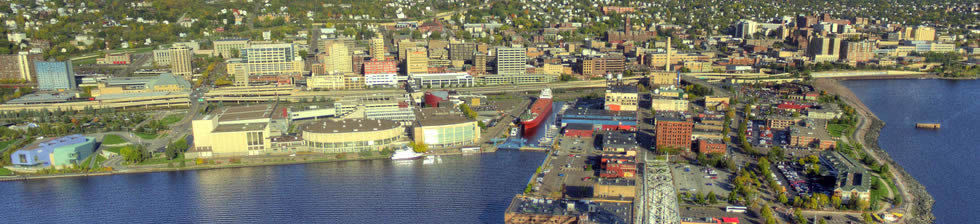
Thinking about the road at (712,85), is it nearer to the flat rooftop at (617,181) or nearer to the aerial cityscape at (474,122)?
the aerial cityscape at (474,122)

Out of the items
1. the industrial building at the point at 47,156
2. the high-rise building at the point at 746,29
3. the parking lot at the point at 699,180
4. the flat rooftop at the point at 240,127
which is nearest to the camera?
the parking lot at the point at 699,180

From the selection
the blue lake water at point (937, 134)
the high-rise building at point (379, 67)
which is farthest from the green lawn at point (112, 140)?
the blue lake water at point (937, 134)

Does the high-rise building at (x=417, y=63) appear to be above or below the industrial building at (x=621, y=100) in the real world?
above

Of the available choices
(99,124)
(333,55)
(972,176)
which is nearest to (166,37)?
(333,55)

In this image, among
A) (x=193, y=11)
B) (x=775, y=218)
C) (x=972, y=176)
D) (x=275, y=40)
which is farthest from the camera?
(x=193, y=11)

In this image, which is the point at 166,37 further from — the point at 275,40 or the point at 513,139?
the point at 513,139

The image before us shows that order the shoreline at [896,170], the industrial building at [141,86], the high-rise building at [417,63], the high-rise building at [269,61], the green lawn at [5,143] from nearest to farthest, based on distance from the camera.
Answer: the shoreline at [896,170], the green lawn at [5,143], the industrial building at [141,86], the high-rise building at [417,63], the high-rise building at [269,61]

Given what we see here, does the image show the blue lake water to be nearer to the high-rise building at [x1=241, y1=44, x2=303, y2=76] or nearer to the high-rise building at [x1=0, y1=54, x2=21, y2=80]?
the high-rise building at [x1=241, y1=44, x2=303, y2=76]

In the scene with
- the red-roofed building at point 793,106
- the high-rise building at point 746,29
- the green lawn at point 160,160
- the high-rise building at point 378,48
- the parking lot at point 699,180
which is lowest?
the parking lot at point 699,180

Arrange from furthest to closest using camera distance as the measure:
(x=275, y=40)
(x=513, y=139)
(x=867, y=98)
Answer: (x=275, y=40), (x=867, y=98), (x=513, y=139)
